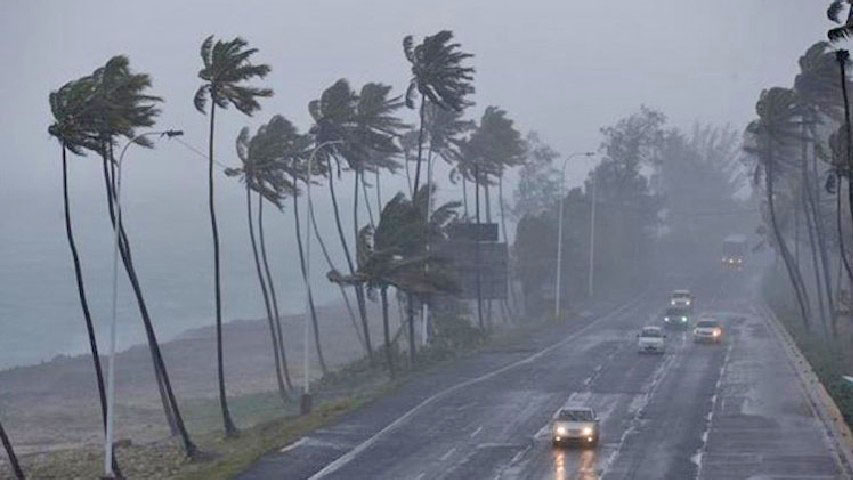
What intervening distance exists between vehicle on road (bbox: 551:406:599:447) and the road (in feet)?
1.51

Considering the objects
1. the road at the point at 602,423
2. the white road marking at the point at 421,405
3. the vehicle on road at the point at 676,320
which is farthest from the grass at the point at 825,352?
the white road marking at the point at 421,405

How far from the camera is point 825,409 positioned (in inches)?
2240

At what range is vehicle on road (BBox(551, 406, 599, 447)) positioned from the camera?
49594 millimetres

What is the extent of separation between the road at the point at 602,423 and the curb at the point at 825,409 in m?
0.31

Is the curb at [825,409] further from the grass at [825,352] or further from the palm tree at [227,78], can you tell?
the palm tree at [227,78]

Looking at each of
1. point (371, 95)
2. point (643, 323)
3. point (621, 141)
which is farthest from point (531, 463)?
point (621, 141)

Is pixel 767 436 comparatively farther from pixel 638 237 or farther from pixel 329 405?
pixel 638 237

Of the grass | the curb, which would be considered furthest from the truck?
the curb

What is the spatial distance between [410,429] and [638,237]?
5016 inches

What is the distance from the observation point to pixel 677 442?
166 ft

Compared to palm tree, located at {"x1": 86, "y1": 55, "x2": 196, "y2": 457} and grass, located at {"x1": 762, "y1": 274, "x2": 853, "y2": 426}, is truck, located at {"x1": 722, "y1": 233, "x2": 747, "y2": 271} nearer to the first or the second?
grass, located at {"x1": 762, "y1": 274, "x2": 853, "y2": 426}

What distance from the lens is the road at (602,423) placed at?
148 ft

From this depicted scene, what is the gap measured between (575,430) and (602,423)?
701 centimetres

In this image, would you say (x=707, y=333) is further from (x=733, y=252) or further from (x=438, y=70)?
(x=733, y=252)
